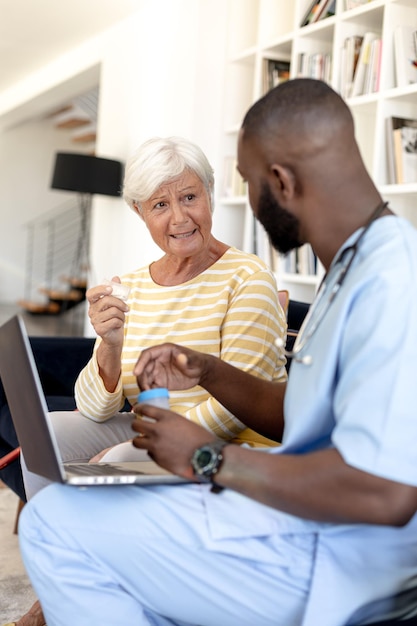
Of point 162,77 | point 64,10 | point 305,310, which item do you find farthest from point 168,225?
point 64,10

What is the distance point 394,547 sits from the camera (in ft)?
3.89

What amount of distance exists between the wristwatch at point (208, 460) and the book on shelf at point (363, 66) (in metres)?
2.98

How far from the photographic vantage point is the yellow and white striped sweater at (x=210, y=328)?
6.07ft

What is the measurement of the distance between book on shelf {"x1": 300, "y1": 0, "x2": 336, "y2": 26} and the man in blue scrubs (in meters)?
3.18

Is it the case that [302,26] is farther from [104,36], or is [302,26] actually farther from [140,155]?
[104,36]

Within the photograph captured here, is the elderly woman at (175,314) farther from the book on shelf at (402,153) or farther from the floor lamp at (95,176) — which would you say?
the floor lamp at (95,176)

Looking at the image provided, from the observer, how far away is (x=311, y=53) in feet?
14.1

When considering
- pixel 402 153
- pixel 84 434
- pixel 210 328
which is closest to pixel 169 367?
pixel 210 328

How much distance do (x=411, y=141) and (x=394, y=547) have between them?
265 centimetres

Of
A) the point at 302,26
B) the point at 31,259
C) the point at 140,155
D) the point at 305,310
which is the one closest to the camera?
the point at 140,155

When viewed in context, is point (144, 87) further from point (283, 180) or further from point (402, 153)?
point (283, 180)

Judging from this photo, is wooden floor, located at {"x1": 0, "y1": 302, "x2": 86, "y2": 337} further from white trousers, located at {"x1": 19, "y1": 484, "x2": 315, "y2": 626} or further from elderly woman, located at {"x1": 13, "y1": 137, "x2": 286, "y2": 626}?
white trousers, located at {"x1": 19, "y1": 484, "x2": 315, "y2": 626}

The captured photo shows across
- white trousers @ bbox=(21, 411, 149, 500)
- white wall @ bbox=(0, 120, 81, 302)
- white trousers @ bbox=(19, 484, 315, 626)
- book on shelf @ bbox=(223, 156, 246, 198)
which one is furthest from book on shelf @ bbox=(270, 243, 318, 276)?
white wall @ bbox=(0, 120, 81, 302)

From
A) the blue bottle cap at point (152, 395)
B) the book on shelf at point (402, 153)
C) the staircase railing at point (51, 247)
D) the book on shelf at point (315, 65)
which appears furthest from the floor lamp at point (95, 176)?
the staircase railing at point (51, 247)
